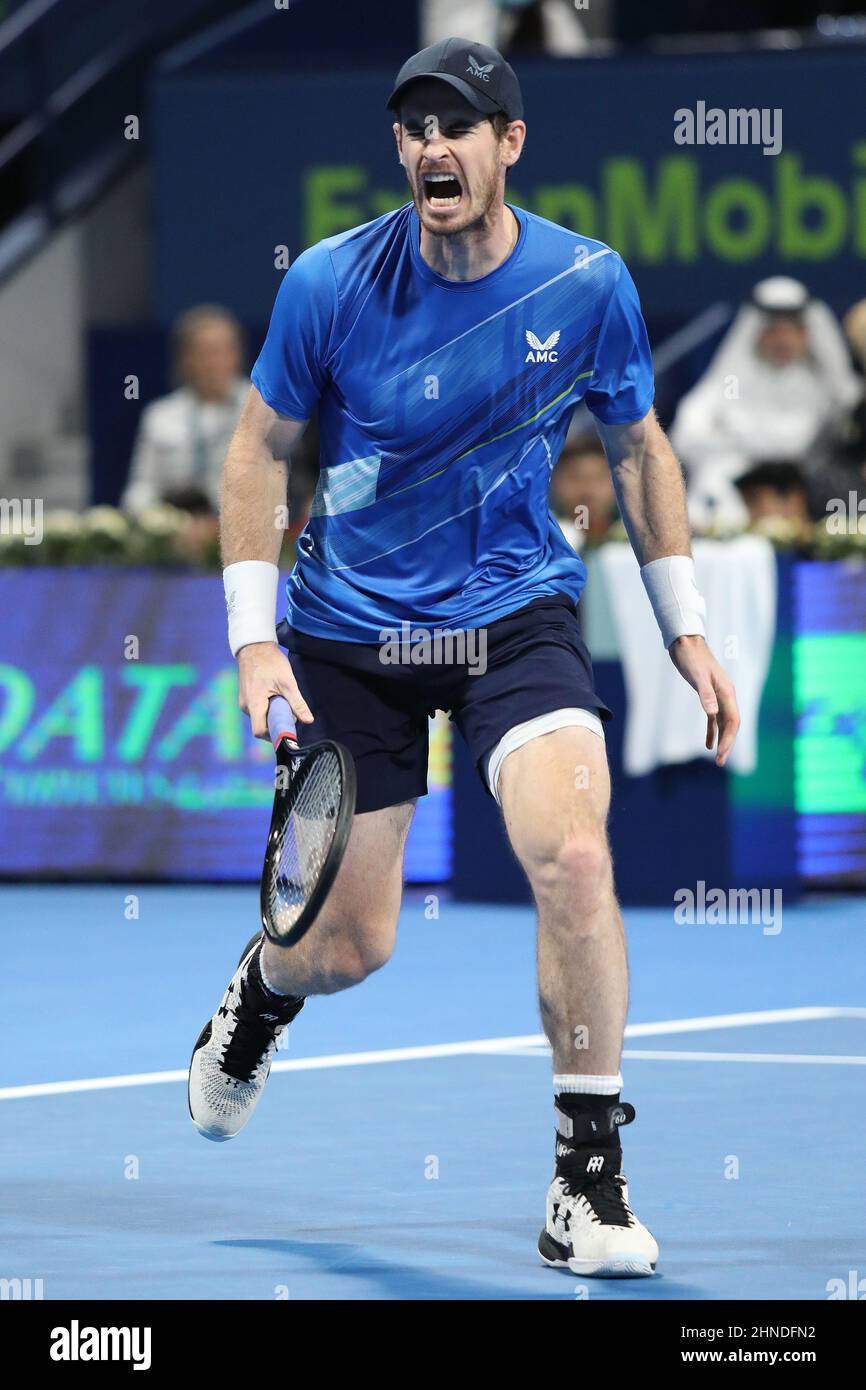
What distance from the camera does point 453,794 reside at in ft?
34.7

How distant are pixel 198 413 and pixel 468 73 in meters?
7.70

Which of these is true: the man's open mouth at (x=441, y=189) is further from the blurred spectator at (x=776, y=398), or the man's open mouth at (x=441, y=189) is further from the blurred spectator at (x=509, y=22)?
the blurred spectator at (x=509, y=22)

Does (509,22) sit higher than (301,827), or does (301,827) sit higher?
(509,22)

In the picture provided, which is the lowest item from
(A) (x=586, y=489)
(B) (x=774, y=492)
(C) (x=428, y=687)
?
(C) (x=428, y=687)

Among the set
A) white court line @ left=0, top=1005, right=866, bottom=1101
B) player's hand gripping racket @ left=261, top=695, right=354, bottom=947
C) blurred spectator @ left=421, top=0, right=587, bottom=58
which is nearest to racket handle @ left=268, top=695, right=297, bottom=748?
player's hand gripping racket @ left=261, top=695, right=354, bottom=947

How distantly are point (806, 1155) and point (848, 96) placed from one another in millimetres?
9140

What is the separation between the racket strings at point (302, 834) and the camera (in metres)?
4.81

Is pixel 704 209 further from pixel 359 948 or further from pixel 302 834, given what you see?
pixel 302 834

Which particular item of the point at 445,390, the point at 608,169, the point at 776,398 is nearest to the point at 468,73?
the point at 445,390

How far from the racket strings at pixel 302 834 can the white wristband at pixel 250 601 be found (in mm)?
310

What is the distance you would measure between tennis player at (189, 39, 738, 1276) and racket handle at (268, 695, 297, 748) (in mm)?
21

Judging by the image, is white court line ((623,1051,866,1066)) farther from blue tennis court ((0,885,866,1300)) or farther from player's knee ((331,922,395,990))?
player's knee ((331,922,395,990))

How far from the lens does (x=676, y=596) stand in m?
5.36

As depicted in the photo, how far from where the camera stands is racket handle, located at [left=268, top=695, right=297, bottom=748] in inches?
195
